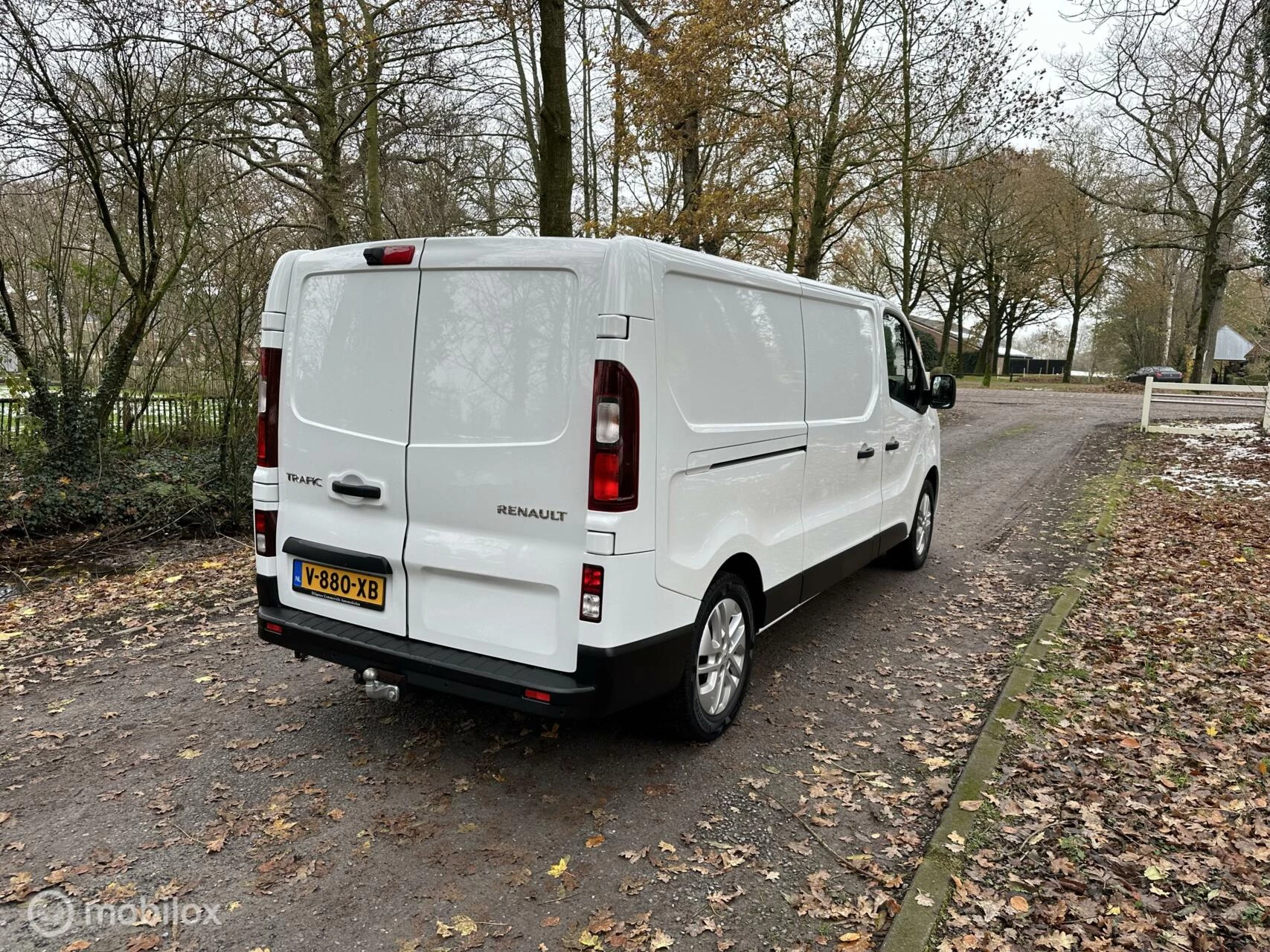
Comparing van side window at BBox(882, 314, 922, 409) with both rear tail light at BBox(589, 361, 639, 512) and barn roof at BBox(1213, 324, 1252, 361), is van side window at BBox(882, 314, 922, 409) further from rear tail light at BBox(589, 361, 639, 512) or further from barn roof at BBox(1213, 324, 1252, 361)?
barn roof at BBox(1213, 324, 1252, 361)

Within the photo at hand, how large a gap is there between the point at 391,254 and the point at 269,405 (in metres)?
0.96

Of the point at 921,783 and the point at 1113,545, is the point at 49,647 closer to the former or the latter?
the point at 921,783

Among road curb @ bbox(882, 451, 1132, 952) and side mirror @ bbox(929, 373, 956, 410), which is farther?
side mirror @ bbox(929, 373, 956, 410)

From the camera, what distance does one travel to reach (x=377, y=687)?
3279mm

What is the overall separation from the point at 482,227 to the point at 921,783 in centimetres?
1823

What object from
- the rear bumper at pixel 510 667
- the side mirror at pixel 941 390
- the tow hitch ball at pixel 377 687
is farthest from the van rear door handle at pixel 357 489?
the side mirror at pixel 941 390

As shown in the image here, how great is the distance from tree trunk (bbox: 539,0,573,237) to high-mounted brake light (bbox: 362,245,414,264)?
5271 millimetres

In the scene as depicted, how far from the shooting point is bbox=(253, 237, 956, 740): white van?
2.93 meters

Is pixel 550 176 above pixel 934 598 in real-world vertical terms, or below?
above

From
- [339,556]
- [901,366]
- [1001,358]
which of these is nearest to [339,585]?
[339,556]

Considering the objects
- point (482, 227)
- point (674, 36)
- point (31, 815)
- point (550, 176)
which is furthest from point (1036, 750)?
point (482, 227)

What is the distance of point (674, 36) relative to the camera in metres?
13.5
